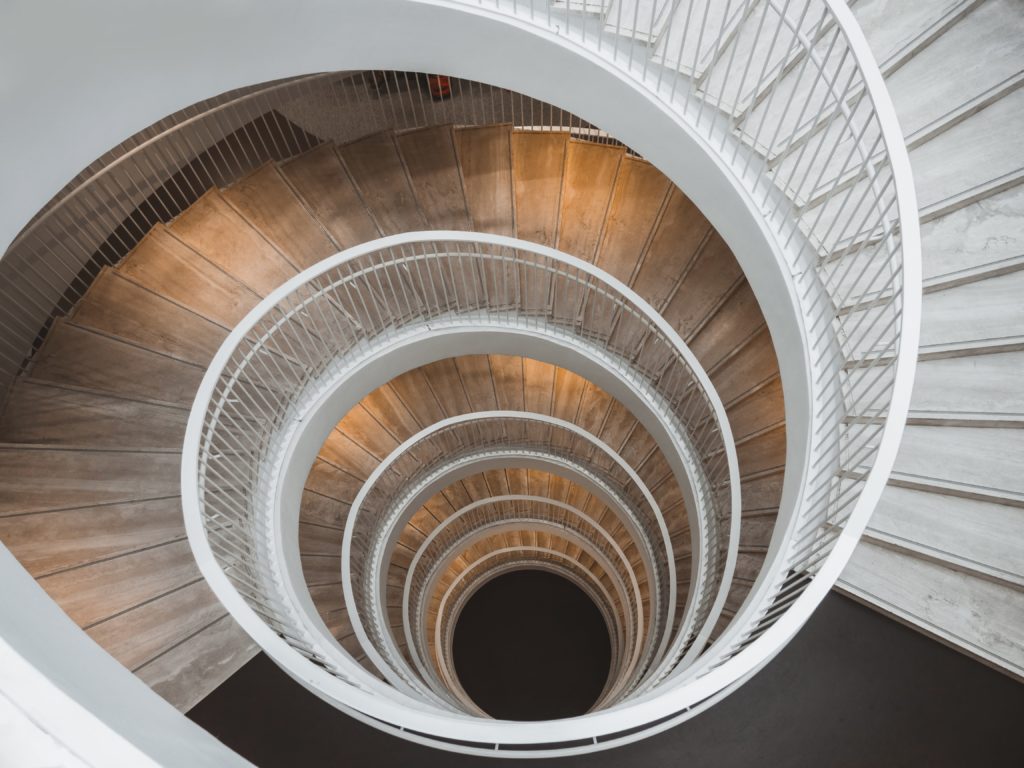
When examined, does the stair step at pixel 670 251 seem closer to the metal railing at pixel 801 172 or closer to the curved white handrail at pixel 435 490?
the metal railing at pixel 801 172

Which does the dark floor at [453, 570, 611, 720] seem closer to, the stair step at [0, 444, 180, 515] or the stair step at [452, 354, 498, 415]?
the stair step at [452, 354, 498, 415]

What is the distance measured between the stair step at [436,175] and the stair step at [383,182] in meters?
0.10

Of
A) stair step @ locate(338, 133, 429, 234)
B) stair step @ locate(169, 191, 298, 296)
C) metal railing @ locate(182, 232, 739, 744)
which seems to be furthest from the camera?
stair step @ locate(338, 133, 429, 234)

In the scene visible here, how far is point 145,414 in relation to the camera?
609cm

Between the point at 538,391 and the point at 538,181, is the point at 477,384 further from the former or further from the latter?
the point at 538,181

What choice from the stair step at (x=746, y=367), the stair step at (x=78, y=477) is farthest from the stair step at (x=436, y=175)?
the stair step at (x=78, y=477)

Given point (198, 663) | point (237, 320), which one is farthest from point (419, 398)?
point (198, 663)

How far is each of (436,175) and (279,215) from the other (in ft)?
6.00

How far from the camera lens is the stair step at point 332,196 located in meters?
6.96

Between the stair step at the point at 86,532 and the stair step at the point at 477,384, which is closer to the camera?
the stair step at the point at 86,532

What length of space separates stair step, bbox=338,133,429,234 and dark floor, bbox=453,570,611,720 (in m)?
10.0

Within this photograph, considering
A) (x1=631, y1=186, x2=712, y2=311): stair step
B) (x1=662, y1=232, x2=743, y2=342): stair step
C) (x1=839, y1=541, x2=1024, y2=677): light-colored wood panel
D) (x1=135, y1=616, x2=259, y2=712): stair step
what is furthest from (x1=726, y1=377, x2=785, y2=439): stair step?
(x1=135, y1=616, x2=259, y2=712): stair step

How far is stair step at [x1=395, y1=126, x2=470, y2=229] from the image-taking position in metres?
7.20

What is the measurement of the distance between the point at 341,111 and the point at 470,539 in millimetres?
8020
